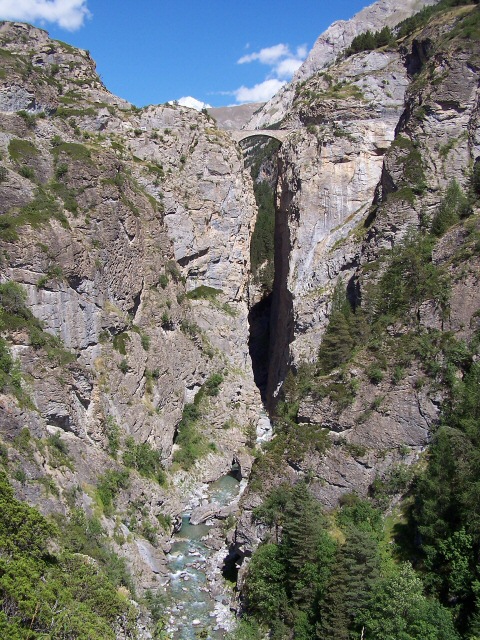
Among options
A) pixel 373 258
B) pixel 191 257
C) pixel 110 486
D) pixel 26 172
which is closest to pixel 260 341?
pixel 191 257

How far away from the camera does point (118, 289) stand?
1713 inches

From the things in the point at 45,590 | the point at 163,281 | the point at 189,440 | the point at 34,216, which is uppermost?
the point at 34,216

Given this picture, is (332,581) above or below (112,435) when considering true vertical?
below

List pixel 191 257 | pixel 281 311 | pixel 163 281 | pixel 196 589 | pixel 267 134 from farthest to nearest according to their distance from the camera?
pixel 267 134
pixel 281 311
pixel 191 257
pixel 163 281
pixel 196 589

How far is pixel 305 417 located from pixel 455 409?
8.50 meters

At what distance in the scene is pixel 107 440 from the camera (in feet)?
123

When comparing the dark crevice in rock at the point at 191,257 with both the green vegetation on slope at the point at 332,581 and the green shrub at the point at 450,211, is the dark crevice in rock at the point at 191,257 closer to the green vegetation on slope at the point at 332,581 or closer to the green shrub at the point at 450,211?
the green shrub at the point at 450,211

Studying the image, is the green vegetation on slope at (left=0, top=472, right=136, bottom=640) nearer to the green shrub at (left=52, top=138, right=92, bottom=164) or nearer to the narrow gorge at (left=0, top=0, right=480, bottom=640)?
the narrow gorge at (left=0, top=0, right=480, bottom=640)

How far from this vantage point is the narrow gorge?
26.0 meters

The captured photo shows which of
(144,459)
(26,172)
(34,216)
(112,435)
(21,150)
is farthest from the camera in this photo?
(21,150)

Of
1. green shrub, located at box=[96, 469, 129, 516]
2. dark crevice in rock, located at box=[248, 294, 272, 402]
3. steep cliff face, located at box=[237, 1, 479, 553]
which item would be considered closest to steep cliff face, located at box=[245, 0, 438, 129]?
dark crevice in rock, located at box=[248, 294, 272, 402]

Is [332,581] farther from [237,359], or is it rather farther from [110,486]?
[237,359]

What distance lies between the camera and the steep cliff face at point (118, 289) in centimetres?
3316

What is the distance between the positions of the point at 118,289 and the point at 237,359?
685 inches
